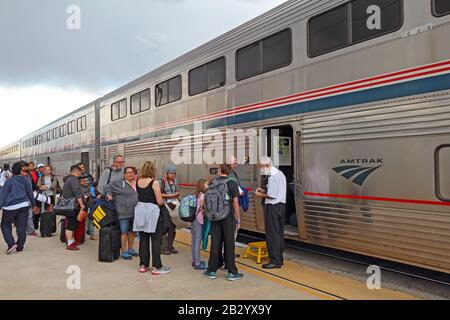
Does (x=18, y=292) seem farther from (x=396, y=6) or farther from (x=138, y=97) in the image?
(x=138, y=97)

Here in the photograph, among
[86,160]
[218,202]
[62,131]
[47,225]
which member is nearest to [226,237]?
[218,202]

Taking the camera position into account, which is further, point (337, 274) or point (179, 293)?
point (337, 274)

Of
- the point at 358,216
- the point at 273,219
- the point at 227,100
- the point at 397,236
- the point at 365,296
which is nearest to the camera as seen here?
the point at 365,296

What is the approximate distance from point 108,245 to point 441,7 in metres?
5.51

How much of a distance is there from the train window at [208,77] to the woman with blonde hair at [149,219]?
2947 mm

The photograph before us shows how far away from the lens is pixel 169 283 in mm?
5301

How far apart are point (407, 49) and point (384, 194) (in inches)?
68.8

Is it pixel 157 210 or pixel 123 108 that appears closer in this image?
pixel 157 210

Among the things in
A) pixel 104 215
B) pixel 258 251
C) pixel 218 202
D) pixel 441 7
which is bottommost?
pixel 258 251

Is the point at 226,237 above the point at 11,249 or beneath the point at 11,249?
above

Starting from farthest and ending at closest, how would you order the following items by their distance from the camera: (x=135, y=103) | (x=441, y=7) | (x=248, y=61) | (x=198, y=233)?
1. (x=135, y=103)
2. (x=248, y=61)
3. (x=198, y=233)
4. (x=441, y=7)

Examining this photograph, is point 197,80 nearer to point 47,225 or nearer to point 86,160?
point 47,225

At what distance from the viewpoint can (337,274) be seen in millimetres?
5727
